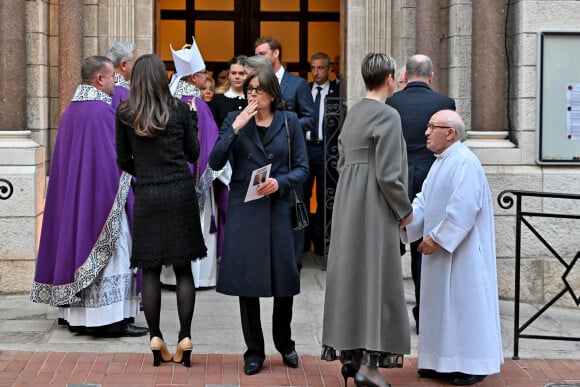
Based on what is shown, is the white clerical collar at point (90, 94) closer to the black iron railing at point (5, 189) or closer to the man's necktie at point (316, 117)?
the black iron railing at point (5, 189)

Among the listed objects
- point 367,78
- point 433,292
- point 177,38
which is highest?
point 177,38

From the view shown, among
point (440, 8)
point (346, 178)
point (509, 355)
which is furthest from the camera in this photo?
point (440, 8)

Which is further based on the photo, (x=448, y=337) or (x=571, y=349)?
(x=571, y=349)

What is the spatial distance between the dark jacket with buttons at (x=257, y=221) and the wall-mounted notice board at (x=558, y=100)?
3.23 metres

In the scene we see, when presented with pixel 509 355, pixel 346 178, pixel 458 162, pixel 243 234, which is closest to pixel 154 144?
pixel 243 234

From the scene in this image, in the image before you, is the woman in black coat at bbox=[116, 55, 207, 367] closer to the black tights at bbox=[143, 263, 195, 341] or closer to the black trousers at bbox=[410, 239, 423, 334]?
the black tights at bbox=[143, 263, 195, 341]

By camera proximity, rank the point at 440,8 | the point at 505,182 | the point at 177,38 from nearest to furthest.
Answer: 1. the point at 505,182
2. the point at 440,8
3. the point at 177,38

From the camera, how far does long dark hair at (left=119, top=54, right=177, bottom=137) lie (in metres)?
6.93

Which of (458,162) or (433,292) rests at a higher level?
(458,162)

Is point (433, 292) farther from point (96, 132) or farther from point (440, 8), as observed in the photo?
point (440, 8)

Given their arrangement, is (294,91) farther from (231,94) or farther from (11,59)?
(11,59)

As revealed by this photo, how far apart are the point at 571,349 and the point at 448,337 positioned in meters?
1.56

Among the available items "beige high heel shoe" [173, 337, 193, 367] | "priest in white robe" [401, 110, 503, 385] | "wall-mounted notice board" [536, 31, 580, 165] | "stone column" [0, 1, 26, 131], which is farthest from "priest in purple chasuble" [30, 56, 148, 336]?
"wall-mounted notice board" [536, 31, 580, 165]

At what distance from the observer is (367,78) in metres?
6.61
